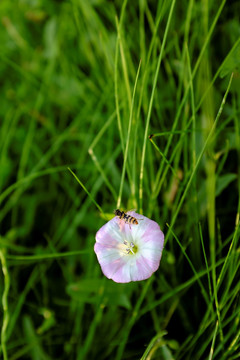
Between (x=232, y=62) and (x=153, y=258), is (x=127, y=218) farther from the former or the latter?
(x=232, y=62)

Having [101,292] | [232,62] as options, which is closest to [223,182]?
[232,62]

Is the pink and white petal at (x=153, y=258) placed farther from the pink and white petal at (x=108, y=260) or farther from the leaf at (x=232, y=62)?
the leaf at (x=232, y=62)

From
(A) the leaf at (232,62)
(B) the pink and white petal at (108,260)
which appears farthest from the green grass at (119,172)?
(B) the pink and white petal at (108,260)

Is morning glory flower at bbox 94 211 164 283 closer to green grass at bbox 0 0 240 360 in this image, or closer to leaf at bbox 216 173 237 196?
green grass at bbox 0 0 240 360

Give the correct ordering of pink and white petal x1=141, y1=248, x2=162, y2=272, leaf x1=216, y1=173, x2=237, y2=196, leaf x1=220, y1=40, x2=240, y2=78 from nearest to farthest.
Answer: pink and white petal x1=141, y1=248, x2=162, y2=272 < leaf x1=220, y1=40, x2=240, y2=78 < leaf x1=216, y1=173, x2=237, y2=196

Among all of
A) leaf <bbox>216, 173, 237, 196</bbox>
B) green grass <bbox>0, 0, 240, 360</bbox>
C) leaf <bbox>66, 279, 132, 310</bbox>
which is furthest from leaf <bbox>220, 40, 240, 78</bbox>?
leaf <bbox>66, 279, 132, 310</bbox>
